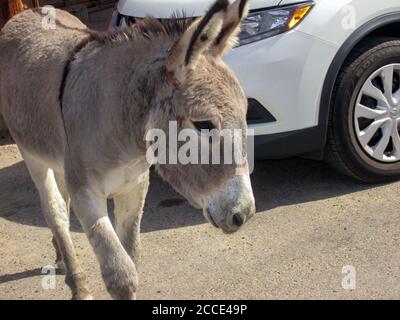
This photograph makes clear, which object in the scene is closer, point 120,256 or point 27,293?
point 120,256

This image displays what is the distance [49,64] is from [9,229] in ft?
5.88

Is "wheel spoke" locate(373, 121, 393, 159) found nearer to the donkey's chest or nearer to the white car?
the white car

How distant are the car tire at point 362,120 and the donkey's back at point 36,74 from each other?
2.10 m

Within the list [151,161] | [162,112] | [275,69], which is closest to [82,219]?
[151,161]

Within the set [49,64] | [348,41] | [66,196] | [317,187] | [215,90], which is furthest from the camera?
[317,187]

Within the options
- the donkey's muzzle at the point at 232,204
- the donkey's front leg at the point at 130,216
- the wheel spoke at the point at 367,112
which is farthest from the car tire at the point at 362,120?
the donkey's muzzle at the point at 232,204

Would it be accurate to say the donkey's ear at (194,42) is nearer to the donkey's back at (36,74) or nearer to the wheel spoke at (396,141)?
the donkey's back at (36,74)

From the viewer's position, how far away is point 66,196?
479 cm

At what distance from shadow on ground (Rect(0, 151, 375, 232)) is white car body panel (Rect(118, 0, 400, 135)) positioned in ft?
2.02

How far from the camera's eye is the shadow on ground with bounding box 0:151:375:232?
5.31m

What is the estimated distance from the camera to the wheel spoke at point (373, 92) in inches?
209

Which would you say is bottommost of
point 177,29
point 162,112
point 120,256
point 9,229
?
point 9,229

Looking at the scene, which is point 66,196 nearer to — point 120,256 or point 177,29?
point 120,256

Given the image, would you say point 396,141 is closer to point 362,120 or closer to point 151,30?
point 362,120
